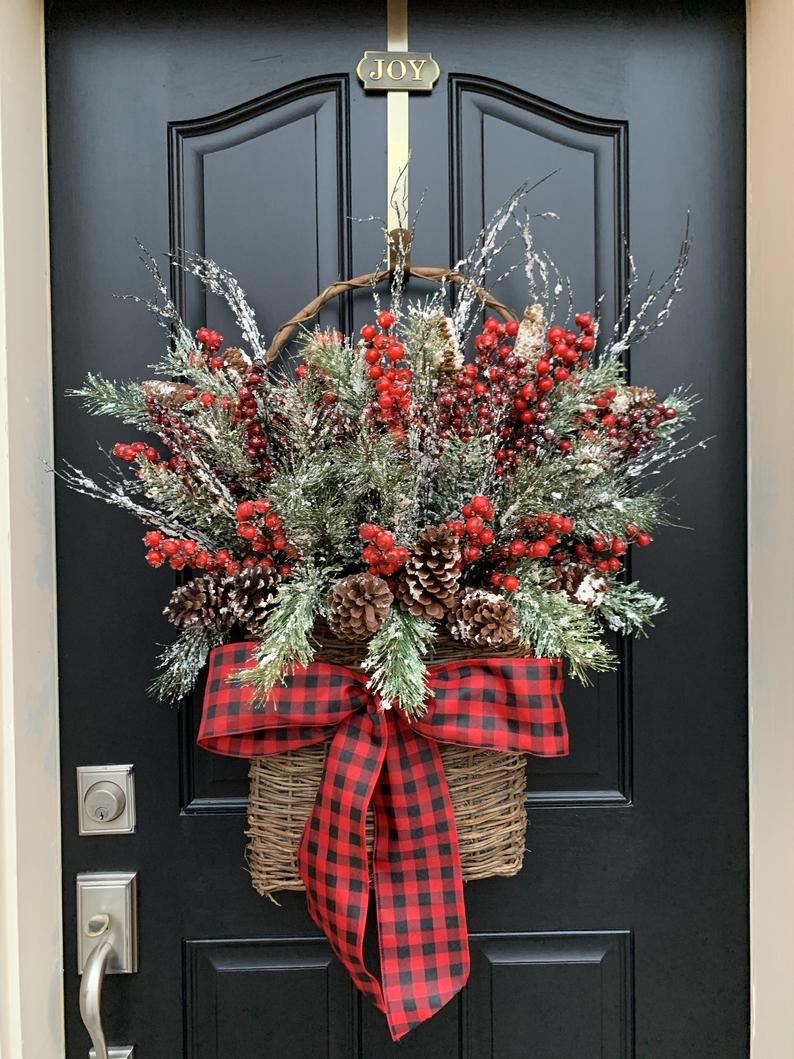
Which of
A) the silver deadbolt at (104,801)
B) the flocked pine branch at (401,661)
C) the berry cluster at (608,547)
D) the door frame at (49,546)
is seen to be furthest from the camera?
the silver deadbolt at (104,801)

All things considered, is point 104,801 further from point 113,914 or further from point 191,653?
point 191,653

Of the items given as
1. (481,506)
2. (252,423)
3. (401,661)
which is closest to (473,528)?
(481,506)

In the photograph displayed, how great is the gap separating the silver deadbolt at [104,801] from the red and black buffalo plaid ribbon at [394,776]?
0.97ft

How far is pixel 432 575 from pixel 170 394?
326 mm

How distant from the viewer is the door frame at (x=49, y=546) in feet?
2.74

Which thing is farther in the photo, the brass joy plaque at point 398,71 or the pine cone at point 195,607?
the brass joy plaque at point 398,71

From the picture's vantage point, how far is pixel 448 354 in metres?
0.68

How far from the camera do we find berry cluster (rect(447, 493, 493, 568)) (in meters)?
0.64

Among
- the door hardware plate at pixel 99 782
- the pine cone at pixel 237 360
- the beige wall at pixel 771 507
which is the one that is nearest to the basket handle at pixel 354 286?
the pine cone at pixel 237 360

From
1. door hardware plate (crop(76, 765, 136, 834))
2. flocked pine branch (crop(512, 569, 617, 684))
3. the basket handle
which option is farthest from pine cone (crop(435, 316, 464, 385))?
door hardware plate (crop(76, 765, 136, 834))

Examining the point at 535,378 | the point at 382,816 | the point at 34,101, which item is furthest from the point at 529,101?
the point at 382,816

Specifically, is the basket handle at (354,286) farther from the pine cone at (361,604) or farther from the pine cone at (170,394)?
the pine cone at (361,604)

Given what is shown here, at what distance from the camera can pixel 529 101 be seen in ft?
3.10

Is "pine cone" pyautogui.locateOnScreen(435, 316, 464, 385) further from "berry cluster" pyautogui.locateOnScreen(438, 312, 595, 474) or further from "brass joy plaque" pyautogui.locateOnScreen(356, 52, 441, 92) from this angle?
"brass joy plaque" pyautogui.locateOnScreen(356, 52, 441, 92)
